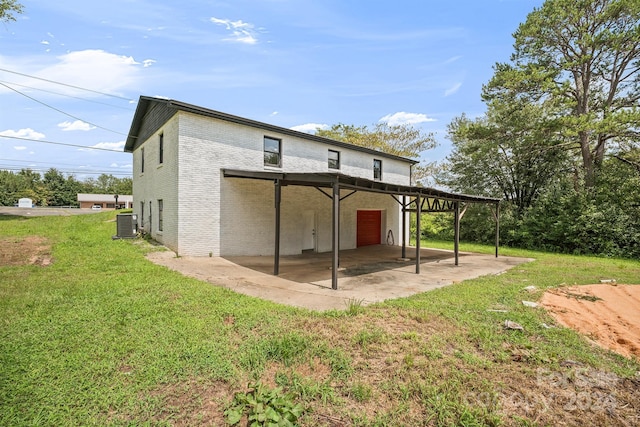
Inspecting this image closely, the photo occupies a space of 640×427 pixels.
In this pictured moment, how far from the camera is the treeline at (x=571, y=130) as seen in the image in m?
15.5

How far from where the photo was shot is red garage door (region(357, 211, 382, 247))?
1736cm

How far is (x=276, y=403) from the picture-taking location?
2998 millimetres

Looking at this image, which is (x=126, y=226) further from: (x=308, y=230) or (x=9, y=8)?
(x=9, y=8)

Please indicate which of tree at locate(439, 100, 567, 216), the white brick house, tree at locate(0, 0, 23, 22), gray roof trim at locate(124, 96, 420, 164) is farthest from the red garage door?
tree at locate(0, 0, 23, 22)

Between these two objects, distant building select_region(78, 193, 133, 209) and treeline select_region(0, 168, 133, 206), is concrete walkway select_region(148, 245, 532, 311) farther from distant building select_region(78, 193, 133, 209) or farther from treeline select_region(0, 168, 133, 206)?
treeline select_region(0, 168, 133, 206)

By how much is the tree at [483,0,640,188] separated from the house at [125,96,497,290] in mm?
8331

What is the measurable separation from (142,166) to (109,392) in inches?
631

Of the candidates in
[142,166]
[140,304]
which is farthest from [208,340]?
[142,166]

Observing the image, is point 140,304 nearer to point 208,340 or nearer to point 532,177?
point 208,340

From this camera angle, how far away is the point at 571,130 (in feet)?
50.8

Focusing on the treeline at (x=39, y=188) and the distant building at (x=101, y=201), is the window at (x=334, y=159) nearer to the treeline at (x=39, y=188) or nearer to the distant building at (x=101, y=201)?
the distant building at (x=101, y=201)

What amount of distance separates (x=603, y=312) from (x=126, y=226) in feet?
54.4

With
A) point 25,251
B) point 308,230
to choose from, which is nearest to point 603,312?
point 308,230

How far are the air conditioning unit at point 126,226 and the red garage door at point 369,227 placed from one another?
11.3 metres
